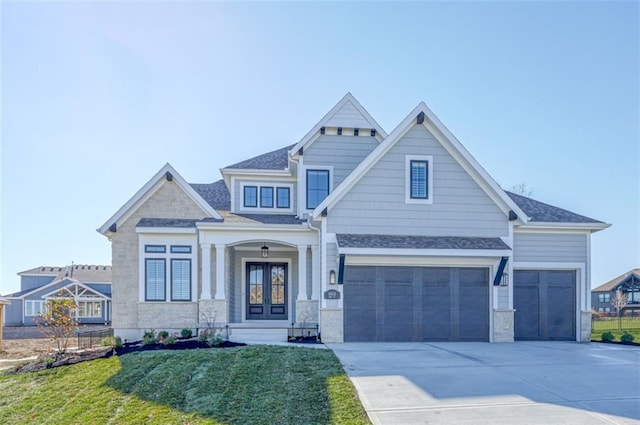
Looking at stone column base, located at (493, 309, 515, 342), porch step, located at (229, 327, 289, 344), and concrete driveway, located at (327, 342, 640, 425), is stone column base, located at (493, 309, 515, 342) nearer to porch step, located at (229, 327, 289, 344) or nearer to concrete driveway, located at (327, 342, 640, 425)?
concrete driveway, located at (327, 342, 640, 425)

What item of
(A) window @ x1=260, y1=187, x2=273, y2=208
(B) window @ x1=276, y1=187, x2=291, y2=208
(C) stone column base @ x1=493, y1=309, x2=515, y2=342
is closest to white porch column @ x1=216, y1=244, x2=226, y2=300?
(A) window @ x1=260, y1=187, x2=273, y2=208

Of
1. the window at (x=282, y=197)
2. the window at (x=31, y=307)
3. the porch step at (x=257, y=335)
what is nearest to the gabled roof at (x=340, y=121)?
the window at (x=282, y=197)

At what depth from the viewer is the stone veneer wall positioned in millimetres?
14008

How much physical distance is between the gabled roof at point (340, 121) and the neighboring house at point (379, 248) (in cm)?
5

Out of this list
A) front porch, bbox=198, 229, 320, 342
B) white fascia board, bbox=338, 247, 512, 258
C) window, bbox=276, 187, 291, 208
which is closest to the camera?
white fascia board, bbox=338, 247, 512, 258

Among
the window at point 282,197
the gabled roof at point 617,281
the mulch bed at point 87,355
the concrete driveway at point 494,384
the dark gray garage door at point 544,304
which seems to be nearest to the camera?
the concrete driveway at point 494,384

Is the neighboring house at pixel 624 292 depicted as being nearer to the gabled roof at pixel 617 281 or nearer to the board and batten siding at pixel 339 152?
the gabled roof at pixel 617 281

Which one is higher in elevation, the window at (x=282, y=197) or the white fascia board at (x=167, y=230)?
the window at (x=282, y=197)

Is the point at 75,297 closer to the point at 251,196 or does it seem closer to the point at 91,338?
the point at 91,338

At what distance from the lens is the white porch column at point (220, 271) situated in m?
13.9

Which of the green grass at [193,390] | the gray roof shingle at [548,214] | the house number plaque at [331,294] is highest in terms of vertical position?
the gray roof shingle at [548,214]

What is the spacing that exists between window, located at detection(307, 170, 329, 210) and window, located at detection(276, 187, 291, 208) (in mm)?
1219

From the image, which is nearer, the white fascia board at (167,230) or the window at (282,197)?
the white fascia board at (167,230)

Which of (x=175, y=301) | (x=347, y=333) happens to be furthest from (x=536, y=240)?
(x=175, y=301)
